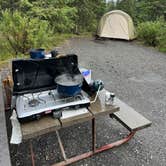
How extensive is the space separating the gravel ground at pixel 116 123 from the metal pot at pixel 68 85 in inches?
30.5

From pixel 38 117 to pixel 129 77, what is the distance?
2.99m

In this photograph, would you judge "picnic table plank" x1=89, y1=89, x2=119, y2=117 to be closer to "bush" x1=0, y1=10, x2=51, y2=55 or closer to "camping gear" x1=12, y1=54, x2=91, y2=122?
"camping gear" x1=12, y1=54, x2=91, y2=122

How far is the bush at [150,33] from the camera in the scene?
6702 mm

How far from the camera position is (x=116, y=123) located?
2.74m

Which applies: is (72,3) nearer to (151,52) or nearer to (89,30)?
(89,30)

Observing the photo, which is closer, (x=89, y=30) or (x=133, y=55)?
(x=133, y=55)

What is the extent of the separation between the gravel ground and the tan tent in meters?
1.12

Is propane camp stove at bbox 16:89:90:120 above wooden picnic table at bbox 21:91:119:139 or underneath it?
above

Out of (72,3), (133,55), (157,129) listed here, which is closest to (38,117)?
(157,129)

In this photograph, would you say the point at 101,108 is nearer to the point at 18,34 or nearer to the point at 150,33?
the point at 18,34

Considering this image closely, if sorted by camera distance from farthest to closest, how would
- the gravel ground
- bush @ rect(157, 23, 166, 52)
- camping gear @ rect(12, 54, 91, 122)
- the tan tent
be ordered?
1. the tan tent
2. bush @ rect(157, 23, 166, 52)
3. the gravel ground
4. camping gear @ rect(12, 54, 91, 122)

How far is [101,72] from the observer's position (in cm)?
455

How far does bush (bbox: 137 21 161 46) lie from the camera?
6702 mm

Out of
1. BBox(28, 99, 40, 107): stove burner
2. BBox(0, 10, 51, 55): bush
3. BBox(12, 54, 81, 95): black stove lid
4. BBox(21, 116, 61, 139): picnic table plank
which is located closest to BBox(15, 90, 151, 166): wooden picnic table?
BBox(21, 116, 61, 139): picnic table plank
